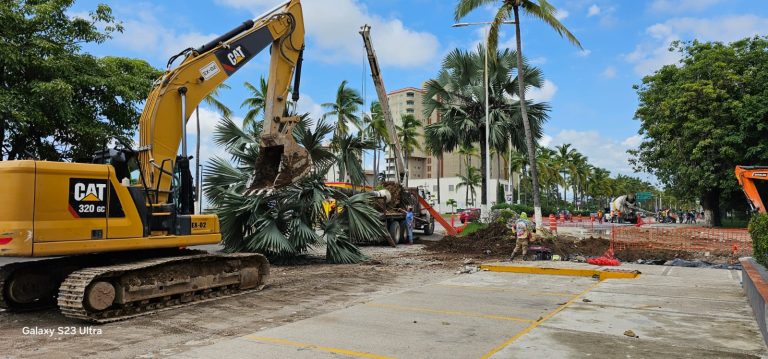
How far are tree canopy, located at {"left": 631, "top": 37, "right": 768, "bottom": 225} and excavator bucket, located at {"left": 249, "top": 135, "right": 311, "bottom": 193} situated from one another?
2676 cm

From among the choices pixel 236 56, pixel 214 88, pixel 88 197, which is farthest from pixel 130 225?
pixel 236 56

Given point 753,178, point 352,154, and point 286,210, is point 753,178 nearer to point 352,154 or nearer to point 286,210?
point 352,154

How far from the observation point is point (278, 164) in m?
12.0

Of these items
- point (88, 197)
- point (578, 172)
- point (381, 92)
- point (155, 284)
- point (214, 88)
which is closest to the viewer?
point (88, 197)

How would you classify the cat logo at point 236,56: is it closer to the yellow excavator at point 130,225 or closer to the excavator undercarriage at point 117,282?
the yellow excavator at point 130,225

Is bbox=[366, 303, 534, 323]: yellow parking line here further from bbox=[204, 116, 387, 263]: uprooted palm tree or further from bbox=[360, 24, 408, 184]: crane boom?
bbox=[360, 24, 408, 184]: crane boom

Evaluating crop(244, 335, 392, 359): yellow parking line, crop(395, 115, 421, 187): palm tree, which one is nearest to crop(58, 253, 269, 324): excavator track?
crop(244, 335, 392, 359): yellow parking line

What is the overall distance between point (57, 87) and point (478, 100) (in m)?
17.1

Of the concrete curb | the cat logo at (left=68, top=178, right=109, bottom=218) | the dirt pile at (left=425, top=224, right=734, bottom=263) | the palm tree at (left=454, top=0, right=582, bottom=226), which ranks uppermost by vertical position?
the palm tree at (left=454, top=0, right=582, bottom=226)

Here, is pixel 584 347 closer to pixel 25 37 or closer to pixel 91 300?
pixel 91 300

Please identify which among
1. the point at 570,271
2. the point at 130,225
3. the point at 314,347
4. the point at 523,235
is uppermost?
the point at 130,225

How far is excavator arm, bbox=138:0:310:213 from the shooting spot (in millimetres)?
8344

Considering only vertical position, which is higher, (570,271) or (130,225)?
(130,225)

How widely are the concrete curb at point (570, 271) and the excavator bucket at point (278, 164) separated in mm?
4971
